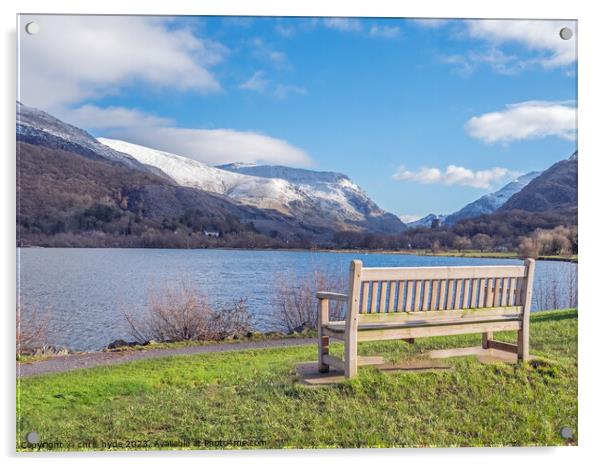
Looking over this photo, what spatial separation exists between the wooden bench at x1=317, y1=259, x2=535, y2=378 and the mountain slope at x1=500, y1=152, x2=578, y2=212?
96 cm

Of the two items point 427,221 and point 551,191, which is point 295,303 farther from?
point 551,191

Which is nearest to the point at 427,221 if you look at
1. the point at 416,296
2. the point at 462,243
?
the point at 462,243

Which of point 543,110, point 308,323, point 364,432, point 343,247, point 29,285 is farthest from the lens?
point 308,323

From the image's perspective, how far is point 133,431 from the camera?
→ 15.9ft

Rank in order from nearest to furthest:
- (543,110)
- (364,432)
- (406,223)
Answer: (364,432), (543,110), (406,223)

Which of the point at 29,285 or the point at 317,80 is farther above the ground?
the point at 317,80

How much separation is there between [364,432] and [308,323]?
16.2 feet

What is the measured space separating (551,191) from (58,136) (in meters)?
5.21

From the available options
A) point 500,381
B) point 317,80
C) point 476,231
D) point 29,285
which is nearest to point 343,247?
point 476,231

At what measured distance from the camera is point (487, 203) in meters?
7.12

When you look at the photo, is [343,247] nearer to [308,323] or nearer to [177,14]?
[308,323]

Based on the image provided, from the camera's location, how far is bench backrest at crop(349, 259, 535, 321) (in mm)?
4941

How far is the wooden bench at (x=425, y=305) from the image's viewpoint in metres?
4.97
